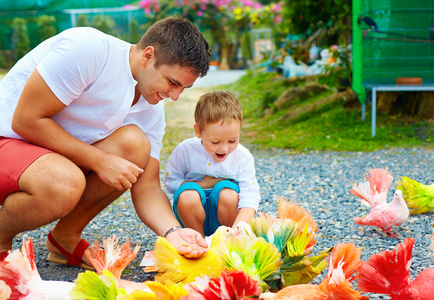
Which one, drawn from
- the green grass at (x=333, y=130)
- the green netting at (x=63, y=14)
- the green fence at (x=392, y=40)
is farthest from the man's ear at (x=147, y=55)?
the green netting at (x=63, y=14)

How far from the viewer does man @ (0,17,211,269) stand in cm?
185

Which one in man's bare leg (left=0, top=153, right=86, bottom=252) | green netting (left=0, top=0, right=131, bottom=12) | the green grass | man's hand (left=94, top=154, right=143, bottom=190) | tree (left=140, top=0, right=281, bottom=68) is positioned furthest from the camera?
tree (left=140, top=0, right=281, bottom=68)

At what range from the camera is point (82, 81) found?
1903 mm

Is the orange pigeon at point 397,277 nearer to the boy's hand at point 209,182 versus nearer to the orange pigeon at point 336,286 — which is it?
the orange pigeon at point 336,286

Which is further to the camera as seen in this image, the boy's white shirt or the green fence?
the green fence

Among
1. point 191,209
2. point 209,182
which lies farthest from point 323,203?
point 191,209

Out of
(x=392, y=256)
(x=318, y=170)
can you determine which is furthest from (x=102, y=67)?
(x=318, y=170)

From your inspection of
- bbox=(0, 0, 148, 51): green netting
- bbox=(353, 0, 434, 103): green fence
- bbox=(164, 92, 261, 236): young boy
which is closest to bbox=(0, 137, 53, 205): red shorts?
bbox=(164, 92, 261, 236): young boy


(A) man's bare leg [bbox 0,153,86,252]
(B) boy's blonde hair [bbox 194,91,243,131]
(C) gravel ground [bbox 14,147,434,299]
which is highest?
(B) boy's blonde hair [bbox 194,91,243,131]

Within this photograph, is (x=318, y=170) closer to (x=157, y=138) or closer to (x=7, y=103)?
(x=157, y=138)

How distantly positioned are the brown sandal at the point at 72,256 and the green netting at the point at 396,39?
381 centimetres

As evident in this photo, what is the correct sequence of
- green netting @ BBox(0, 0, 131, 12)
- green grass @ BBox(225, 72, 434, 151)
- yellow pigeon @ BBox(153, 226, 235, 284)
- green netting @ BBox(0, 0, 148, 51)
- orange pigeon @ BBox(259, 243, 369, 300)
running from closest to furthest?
1. orange pigeon @ BBox(259, 243, 369, 300)
2. yellow pigeon @ BBox(153, 226, 235, 284)
3. green grass @ BBox(225, 72, 434, 151)
4. green netting @ BBox(0, 0, 131, 12)
5. green netting @ BBox(0, 0, 148, 51)

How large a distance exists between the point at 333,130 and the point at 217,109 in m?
3.71

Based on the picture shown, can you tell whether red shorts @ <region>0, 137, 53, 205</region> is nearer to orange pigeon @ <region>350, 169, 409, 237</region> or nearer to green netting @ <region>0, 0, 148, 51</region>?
orange pigeon @ <region>350, 169, 409, 237</region>
